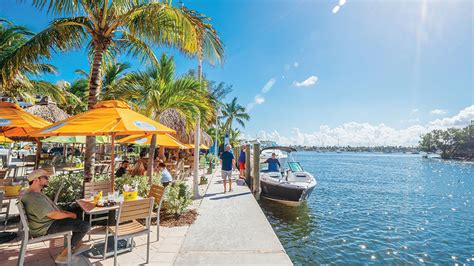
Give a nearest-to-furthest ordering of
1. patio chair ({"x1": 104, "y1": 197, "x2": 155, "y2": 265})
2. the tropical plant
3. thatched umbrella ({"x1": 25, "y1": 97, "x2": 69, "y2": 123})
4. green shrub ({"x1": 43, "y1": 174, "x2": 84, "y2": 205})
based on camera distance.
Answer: patio chair ({"x1": 104, "y1": 197, "x2": 155, "y2": 265}) < green shrub ({"x1": 43, "y1": 174, "x2": 84, "y2": 205}) < thatched umbrella ({"x1": 25, "y1": 97, "x2": 69, "y2": 123}) < the tropical plant

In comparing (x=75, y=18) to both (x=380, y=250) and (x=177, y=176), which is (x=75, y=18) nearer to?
(x=177, y=176)

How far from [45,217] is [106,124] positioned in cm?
156

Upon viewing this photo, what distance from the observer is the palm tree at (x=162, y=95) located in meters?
8.34

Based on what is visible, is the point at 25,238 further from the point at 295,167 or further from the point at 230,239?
the point at 295,167

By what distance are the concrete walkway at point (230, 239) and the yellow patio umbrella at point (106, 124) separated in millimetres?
2224

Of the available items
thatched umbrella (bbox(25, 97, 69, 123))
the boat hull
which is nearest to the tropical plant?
the boat hull

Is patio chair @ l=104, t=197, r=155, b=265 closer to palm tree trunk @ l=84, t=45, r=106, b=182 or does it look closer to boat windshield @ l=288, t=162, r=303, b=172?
palm tree trunk @ l=84, t=45, r=106, b=182

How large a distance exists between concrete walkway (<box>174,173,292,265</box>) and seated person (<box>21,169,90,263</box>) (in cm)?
151

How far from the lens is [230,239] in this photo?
4.93 m

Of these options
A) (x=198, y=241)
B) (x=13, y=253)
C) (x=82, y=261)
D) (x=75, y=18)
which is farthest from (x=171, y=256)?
(x=75, y=18)

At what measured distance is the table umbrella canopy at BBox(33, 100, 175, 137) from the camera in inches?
158

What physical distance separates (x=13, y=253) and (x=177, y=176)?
7.05 m

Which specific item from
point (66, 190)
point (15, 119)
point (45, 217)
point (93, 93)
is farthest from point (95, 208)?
point (93, 93)

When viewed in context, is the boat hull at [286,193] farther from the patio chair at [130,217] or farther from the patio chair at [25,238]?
the patio chair at [25,238]
